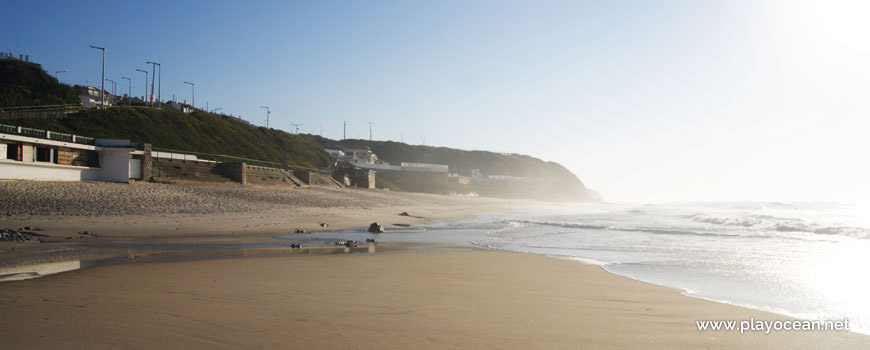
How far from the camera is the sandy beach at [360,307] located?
3764 mm

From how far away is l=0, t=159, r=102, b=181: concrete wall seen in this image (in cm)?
2092

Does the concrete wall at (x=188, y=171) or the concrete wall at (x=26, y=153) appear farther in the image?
the concrete wall at (x=188, y=171)

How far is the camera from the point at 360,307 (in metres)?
4.87

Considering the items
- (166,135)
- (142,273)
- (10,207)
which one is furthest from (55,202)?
(166,135)

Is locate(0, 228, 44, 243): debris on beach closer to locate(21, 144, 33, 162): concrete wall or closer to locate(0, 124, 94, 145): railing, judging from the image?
locate(21, 144, 33, 162): concrete wall

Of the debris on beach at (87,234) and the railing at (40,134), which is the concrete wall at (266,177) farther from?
the debris on beach at (87,234)

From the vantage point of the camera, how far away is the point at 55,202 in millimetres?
16844

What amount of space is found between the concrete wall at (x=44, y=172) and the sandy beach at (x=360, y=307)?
610 inches

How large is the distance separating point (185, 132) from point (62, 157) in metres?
23.9

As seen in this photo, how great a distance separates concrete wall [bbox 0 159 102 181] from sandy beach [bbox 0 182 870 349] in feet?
50.8

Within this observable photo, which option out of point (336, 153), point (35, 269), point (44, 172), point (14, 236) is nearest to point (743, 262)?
point (35, 269)

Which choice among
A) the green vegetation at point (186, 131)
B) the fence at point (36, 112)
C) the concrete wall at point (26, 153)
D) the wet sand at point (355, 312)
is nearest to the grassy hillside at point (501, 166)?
the green vegetation at point (186, 131)

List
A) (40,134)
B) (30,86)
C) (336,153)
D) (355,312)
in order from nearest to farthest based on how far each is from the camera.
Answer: (355,312)
(40,134)
(30,86)
(336,153)

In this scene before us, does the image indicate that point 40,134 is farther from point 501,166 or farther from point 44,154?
point 501,166
